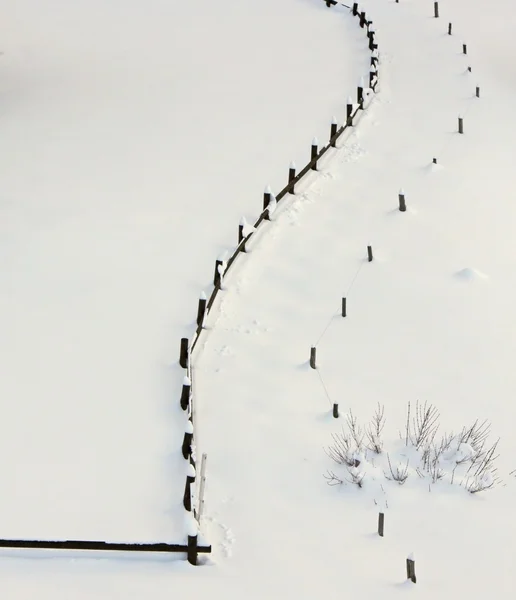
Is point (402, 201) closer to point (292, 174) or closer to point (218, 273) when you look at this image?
point (292, 174)

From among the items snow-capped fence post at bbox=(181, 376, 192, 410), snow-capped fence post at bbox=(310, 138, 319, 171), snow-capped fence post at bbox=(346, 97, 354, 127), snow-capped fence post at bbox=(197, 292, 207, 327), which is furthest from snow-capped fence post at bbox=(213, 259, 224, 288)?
snow-capped fence post at bbox=(346, 97, 354, 127)

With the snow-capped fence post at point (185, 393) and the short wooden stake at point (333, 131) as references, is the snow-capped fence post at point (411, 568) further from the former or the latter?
the short wooden stake at point (333, 131)

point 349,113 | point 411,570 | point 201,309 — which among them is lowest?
point 411,570

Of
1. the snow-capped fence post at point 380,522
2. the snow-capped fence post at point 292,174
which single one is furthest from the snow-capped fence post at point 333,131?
the snow-capped fence post at point 380,522

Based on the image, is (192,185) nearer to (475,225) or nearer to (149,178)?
(149,178)

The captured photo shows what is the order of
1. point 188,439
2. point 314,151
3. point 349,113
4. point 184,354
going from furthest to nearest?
point 349,113 → point 314,151 → point 184,354 → point 188,439

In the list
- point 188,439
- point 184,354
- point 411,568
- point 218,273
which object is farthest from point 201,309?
point 411,568
